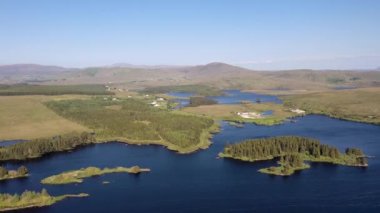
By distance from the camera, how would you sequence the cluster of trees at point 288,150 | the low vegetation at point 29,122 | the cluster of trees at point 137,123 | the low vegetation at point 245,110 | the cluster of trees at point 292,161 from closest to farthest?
the cluster of trees at point 292,161, the cluster of trees at point 288,150, the cluster of trees at point 137,123, the low vegetation at point 29,122, the low vegetation at point 245,110

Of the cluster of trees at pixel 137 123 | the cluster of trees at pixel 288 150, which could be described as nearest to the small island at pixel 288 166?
the cluster of trees at pixel 288 150

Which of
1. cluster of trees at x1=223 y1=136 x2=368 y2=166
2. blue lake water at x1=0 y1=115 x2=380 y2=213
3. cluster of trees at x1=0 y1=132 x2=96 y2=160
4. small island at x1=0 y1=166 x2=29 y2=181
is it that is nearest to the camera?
blue lake water at x1=0 y1=115 x2=380 y2=213

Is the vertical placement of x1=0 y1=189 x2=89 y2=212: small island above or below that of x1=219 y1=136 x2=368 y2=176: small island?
below

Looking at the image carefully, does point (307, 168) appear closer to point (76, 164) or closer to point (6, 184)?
point (76, 164)

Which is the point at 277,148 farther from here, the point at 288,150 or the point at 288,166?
the point at 288,166

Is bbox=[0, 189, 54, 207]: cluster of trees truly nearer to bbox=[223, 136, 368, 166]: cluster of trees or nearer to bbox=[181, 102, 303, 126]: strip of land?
bbox=[223, 136, 368, 166]: cluster of trees

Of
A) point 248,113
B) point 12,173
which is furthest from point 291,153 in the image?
point 248,113

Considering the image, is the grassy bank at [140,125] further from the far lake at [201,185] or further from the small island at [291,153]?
the small island at [291,153]

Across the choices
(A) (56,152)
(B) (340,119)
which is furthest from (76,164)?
(B) (340,119)

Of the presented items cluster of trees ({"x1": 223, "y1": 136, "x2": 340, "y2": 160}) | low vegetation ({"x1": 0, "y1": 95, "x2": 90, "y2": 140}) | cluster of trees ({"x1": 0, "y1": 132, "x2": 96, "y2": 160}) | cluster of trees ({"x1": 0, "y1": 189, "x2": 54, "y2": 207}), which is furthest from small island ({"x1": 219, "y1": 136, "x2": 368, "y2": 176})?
low vegetation ({"x1": 0, "y1": 95, "x2": 90, "y2": 140})
